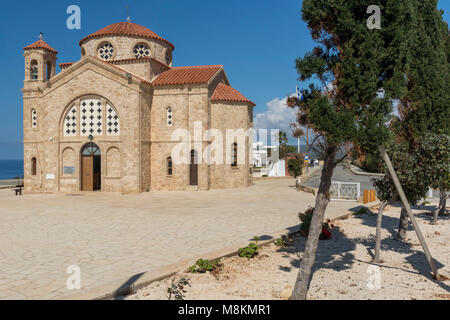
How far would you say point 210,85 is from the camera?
83.1ft

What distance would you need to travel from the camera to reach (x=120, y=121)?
23.4 meters

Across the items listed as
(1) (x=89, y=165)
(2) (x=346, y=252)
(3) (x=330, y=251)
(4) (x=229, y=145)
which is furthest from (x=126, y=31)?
(2) (x=346, y=252)

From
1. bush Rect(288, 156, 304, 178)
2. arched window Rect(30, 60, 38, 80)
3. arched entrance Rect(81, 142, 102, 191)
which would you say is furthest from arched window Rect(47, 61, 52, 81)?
bush Rect(288, 156, 304, 178)

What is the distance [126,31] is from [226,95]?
969cm

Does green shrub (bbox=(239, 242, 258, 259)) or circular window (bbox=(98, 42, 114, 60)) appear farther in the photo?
circular window (bbox=(98, 42, 114, 60))

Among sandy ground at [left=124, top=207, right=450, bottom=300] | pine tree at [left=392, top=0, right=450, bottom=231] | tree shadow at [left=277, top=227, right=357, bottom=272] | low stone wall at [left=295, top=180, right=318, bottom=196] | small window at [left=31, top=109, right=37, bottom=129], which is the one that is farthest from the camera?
small window at [left=31, top=109, right=37, bottom=129]

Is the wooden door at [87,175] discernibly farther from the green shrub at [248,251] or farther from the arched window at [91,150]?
the green shrub at [248,251]

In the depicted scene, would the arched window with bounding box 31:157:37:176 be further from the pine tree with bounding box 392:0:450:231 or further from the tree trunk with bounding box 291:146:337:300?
the pine tree with bounding box 392:0:450:231

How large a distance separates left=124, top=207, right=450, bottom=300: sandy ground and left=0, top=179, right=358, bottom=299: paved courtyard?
1.44 m

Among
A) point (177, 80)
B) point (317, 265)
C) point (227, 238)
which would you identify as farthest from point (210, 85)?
point (317, 265)

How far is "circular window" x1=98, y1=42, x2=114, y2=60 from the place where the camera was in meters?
26.9

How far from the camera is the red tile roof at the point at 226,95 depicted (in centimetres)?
2523
